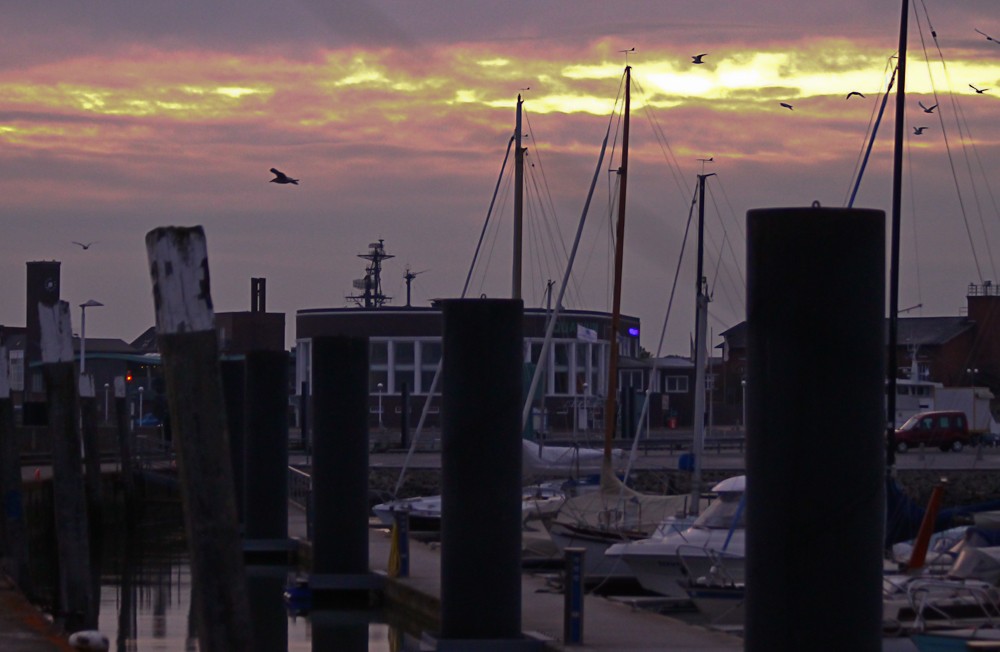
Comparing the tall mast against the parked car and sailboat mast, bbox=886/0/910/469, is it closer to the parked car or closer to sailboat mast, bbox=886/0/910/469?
sailboat mast, bbox=886/0/910/469

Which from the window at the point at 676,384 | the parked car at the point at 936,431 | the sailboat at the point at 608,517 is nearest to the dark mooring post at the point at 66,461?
the sailboat at the point at 608,517

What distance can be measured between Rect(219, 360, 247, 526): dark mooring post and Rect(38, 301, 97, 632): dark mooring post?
28.5 ft

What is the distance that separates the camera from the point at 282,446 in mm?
25578

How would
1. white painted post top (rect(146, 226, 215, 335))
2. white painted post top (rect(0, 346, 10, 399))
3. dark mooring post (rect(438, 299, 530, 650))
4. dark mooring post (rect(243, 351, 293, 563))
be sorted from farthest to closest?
1. dark mooring post (rect(243, 351, 293, 563))
2. white painted post top (rect(0, 346, 10, 399))
3. dark mooring post (rect(438, 299, 530, 650))
4. white painted post top (rect(146, 226, 215, 335))

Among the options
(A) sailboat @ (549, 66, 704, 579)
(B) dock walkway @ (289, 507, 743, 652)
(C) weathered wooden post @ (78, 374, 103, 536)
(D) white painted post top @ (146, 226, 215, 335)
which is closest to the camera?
(D) white painted post top @ (146, 226, 215, 335)

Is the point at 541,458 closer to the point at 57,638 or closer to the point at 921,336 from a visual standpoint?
the point at 57,638

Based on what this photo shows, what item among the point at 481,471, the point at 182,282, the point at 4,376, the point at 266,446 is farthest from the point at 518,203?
the point at 182,282

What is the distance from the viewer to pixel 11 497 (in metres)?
21.9

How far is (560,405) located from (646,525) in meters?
59.2

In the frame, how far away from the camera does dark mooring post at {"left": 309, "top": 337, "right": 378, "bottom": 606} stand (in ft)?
63.5

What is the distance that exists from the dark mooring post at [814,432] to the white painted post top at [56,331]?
42.9ft

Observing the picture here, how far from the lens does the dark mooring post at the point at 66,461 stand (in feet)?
60.0

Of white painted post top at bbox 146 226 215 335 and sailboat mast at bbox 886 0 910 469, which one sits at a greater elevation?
sailboat mast at bbox 886 0 910 469

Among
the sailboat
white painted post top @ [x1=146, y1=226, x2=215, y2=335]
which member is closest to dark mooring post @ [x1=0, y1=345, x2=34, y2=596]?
the sailboat
